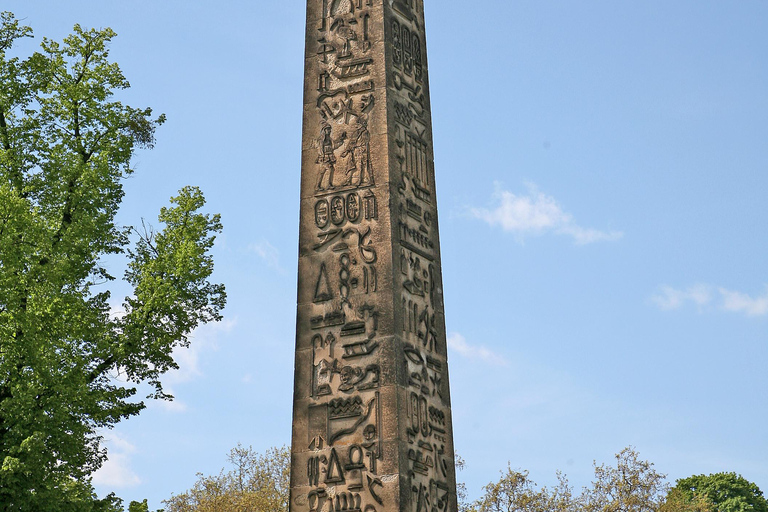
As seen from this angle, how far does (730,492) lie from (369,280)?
117ft

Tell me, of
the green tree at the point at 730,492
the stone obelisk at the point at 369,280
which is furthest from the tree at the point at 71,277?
the green tree at the point at 730,492

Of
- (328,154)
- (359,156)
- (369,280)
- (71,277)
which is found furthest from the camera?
(71,277)

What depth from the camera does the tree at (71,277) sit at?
16.4m

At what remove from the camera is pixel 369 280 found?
10180 millimetres

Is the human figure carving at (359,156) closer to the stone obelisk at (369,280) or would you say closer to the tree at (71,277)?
the stone obelisk at (369,280)

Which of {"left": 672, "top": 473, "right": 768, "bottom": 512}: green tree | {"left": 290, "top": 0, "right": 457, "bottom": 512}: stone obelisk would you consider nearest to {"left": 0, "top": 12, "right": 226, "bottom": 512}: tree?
{"left": 290, "top": 0, "right": 457, "bottom": 512}: stone obelisk

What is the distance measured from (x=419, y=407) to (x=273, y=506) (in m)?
17.2

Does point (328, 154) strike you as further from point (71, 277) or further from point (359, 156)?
point (71, 277)

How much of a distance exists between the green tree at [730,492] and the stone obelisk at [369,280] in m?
34.0

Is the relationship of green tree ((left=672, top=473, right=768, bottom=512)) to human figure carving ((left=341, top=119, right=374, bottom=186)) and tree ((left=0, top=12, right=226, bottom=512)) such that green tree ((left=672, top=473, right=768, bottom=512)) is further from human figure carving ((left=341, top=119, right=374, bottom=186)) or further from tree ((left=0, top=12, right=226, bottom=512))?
human figure carving ((left=341, top=119, right=374, bottom=186))

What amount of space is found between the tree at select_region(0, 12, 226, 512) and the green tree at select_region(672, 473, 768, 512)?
92.4 ft

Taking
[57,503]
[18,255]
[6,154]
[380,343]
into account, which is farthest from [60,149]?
[380,343]

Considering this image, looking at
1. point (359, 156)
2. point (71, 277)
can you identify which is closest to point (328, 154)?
point (359, 156)

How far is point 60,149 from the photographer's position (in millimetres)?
18859
